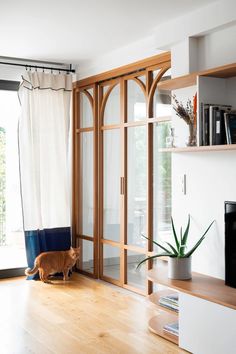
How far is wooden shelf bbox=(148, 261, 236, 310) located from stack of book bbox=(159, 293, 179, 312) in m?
0.22

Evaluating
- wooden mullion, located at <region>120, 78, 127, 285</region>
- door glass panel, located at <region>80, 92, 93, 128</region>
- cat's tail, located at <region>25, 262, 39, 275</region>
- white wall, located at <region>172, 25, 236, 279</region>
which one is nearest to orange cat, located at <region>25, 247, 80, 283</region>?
cat's tail, located at <region>25, 262, 39, 275</region>

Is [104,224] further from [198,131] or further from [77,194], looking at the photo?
[198,131]

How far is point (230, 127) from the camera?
350cm

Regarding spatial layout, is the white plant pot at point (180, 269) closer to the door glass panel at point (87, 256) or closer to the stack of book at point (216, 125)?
the stack of book at point (216, 125)

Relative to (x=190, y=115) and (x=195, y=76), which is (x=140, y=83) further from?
(x=195, y=76)

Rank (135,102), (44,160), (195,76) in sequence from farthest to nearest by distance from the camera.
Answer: (44,160)
(135,102)
(195,76)

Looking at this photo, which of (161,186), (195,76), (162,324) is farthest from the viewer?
(161,186)

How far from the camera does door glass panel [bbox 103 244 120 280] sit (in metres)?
5.67

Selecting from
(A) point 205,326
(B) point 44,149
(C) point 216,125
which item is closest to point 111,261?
(B) point 44,149

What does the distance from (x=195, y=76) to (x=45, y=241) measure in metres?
3.14

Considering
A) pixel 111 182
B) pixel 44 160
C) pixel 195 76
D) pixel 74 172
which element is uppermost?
pixel 195 76

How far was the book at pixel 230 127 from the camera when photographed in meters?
3.49

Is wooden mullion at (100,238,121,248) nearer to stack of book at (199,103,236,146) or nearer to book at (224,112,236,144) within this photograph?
stack of book at (199,103,236,146)

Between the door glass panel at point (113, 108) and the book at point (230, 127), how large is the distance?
2.26m
